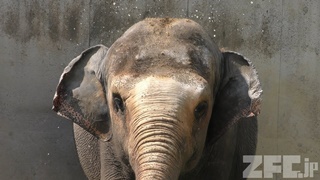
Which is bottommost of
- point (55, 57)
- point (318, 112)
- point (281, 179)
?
point (281, 179)

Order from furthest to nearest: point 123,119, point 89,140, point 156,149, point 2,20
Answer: point 2,20 < point 89,140 < point 123,119 < point 156,149

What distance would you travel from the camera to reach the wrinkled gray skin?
13.3 ft

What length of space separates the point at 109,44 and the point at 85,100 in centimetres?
170

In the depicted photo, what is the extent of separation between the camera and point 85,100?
193 inches

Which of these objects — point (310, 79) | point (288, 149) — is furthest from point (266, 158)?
point (310, 79)

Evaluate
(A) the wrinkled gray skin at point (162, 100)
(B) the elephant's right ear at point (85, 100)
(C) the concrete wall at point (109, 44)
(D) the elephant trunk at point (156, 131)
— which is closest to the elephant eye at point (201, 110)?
(A) the wrinkled gray skin at point (162, 100)

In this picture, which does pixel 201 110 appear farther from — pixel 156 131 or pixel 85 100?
pixel 85 100

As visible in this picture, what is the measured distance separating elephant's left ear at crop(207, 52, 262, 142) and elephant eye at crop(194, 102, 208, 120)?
37 cm

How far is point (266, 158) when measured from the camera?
6.70 m

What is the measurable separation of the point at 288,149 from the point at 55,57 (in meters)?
1.88

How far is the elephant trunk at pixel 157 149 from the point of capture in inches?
154

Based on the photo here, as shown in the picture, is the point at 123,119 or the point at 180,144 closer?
the point at 180,144

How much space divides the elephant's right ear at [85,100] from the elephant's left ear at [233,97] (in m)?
0.59

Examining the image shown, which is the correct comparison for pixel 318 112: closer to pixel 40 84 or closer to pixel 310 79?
pixel 310 79
